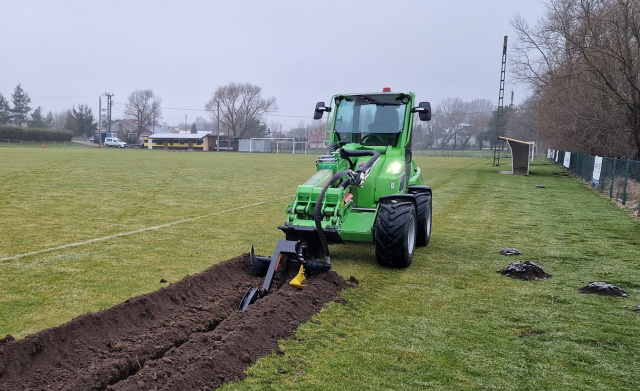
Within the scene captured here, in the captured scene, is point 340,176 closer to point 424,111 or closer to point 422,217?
point 424,111

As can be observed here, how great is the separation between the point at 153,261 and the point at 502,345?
4922 millimetres

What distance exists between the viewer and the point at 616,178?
1942 centimetres

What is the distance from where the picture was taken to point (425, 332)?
16.6 feet

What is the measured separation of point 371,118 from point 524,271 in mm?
3359

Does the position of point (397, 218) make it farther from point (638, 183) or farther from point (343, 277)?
point (638, 183)

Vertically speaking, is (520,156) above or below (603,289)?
above

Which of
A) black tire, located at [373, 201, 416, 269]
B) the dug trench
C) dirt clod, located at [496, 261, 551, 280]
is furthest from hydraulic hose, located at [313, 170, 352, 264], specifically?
dirt clod, located at [496, 261, 551, 280]

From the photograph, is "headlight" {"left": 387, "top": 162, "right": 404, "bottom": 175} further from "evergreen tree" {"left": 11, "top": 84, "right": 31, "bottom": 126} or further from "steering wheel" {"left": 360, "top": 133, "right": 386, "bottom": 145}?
"evergreen tree" {"left": 11, "top": 84, "right": 31, "bottom": 126}

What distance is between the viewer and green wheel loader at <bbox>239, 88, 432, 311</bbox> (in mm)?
6668

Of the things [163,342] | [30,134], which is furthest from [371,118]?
[30,134]

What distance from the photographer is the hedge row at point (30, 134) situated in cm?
7494

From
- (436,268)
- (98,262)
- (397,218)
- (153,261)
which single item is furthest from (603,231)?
(98,262)

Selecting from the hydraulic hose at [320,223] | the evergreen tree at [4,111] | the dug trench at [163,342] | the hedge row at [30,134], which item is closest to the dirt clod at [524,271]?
the hydraulic hose at [320,223]

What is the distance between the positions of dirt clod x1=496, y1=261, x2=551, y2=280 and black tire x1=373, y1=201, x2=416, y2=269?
1.49m
